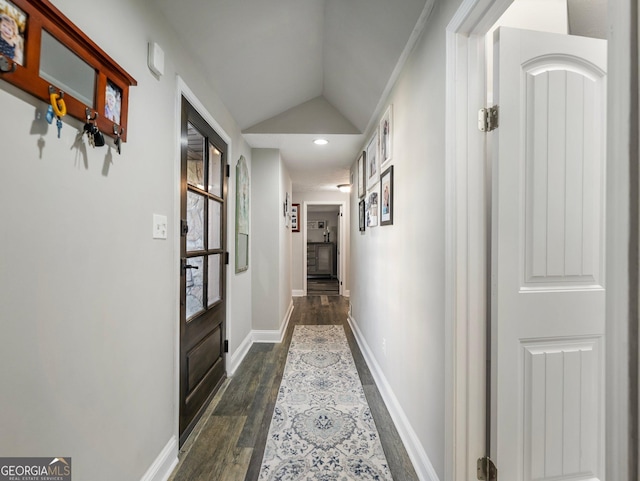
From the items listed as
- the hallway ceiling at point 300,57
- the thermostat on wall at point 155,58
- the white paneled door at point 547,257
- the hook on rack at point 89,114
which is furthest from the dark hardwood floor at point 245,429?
the hallway ceiling at point 300,57

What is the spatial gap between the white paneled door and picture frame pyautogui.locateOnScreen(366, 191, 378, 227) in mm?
1361

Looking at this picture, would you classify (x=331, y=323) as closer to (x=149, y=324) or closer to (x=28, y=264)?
(x=149, y=324)

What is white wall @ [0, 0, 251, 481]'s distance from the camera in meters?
0.75

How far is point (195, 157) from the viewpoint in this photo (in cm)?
189

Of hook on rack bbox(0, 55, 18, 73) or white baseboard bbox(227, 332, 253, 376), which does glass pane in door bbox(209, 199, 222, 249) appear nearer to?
white baseboard bbox(227, 332, 253, 376)

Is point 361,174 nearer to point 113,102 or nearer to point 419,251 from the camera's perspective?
point 419,251

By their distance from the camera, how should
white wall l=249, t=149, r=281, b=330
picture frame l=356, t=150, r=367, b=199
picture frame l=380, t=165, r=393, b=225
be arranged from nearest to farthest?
picture frame l=380, t=165, r=393, b=225 < picture frame l=356, t=150, r=367, b=199 < white wall l=249, t=149, r=281, b=330

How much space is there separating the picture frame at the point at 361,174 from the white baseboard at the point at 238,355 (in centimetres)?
199

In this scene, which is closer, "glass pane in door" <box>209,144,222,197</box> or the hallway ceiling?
the hallway ceiling

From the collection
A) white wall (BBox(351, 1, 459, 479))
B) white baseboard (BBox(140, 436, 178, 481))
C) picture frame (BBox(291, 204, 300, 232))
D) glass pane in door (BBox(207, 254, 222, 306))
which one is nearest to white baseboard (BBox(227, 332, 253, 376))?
glass pane in door (BBox(207, 254, 222, 306))

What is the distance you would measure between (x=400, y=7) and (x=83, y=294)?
5.85 feet

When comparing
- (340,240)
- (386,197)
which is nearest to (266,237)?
(386,197)

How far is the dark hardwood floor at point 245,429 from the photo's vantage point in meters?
1.46

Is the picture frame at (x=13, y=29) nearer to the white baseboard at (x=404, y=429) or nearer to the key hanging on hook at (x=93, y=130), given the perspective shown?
the key hanging on hook at (x=93, y=130)
